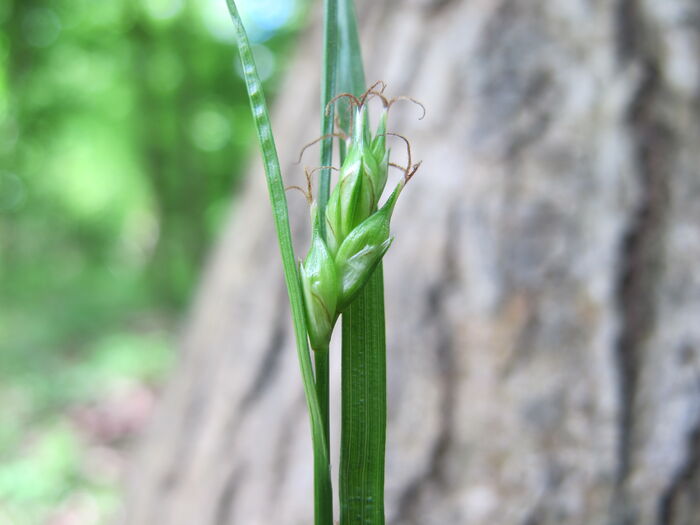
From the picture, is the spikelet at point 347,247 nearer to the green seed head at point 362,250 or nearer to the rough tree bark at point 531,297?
the green seed head at point 362,250

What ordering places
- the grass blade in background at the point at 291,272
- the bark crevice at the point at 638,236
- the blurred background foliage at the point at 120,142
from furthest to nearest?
the blurred background foliage at the point at 120,142 < the bark crevice at the point at 638,236 < the grass blade in background at the point at 291,272

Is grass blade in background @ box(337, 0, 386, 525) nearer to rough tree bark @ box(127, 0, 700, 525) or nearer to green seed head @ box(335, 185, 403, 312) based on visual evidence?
green seed head @ box(335, 185, 403, 312)

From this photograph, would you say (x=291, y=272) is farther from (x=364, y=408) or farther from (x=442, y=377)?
(x=442, y=377)

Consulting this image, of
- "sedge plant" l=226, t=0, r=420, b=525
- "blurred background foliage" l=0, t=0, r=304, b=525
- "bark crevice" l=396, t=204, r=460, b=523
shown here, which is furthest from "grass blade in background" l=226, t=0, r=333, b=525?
"blurred background foliage" l=0, t=0, r=304, b=525

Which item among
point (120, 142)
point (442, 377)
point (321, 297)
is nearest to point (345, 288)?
point (321, 297)

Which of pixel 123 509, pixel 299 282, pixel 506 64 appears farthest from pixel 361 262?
pixel 123 509

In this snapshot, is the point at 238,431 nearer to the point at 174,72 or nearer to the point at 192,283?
the point at 192,283

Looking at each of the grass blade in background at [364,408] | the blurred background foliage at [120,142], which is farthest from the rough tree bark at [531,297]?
the blurred background foliage at [120,142]

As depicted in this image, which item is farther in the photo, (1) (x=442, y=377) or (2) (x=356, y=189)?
(1) (x=442, y=377)
